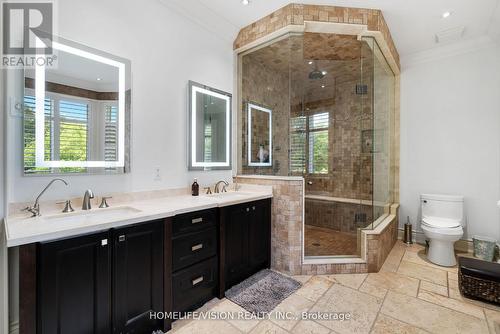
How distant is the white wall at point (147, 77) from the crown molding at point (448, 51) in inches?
116

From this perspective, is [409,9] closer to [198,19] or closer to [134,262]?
[198,19]

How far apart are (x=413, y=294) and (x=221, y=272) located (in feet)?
5.85

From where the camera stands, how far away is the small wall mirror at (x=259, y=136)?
126 inches

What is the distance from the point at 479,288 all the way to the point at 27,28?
4.05m

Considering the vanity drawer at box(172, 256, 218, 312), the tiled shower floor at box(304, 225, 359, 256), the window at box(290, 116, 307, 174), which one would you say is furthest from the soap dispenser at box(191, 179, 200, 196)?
the tiled shower floor at box(304, 225, 359, 256)

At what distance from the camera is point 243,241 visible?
2.20m

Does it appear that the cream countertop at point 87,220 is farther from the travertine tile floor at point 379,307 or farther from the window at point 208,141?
the travertine tile floor at point 379,307

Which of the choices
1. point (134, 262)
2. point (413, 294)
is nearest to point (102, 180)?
point (134, 262)

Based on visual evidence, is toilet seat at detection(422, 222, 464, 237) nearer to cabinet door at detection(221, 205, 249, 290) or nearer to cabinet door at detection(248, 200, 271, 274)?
cabinet door at detection(248, 200, 271, 274)

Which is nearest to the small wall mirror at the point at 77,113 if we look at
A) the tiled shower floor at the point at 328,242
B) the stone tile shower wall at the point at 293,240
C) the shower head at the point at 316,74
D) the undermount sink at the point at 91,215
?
the undermount sink at the point at 91,215

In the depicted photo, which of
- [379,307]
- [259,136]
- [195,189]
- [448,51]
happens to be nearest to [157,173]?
[195,189]

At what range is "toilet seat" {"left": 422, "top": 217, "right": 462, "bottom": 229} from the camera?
8.84ft

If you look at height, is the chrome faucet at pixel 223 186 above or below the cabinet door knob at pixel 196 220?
above

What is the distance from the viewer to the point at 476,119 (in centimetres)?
298
